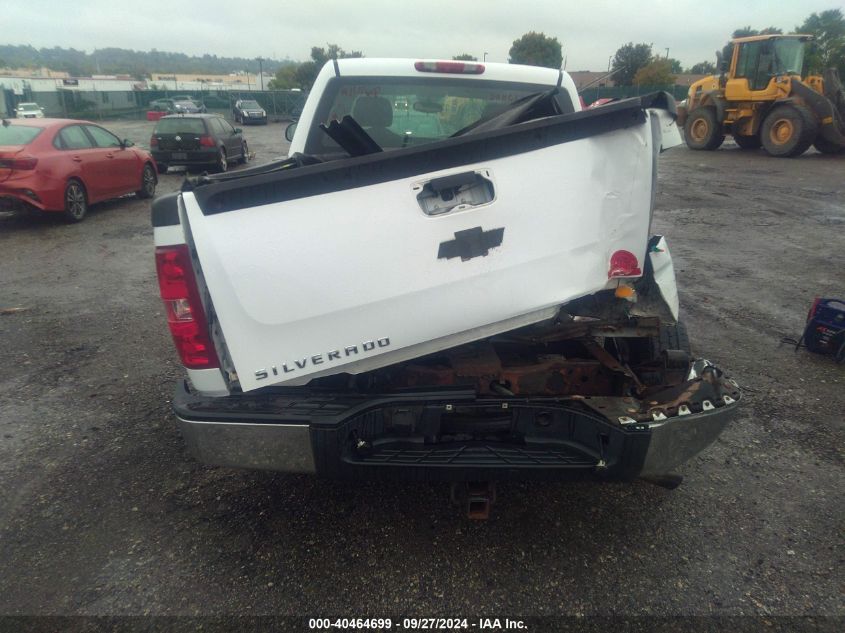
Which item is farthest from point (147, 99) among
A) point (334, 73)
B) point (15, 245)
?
point (334, 73)

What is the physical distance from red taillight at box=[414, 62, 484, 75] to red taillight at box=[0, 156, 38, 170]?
A: 7.60 metres

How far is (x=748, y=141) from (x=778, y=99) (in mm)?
2774

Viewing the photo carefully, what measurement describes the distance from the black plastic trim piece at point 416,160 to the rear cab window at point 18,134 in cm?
862

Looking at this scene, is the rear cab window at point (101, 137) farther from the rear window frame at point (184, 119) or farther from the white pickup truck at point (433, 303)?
the white pickup truck at point (433, 303)

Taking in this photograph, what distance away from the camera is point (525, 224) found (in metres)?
2.27

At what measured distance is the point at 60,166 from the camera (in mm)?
8977

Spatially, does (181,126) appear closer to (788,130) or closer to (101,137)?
(101,137)

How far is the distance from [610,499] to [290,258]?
2.06m

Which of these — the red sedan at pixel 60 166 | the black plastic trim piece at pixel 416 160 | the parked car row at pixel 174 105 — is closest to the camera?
the black plastic trim piece at pixel 416 160

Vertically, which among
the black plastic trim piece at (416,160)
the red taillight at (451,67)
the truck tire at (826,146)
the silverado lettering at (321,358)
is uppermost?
the red taillight at (451,67)

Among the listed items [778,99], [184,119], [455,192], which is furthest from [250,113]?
[455,192]

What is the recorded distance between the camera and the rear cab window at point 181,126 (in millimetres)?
14906

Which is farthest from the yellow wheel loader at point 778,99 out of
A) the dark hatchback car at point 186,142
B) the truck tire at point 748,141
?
the dark hatchback car at point 186,142

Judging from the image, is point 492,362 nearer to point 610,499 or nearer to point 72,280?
point 610,499
